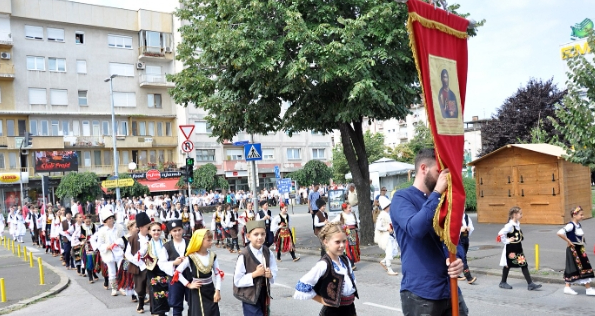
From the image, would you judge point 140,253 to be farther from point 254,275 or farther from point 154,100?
point 154,100

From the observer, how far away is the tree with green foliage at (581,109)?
10727mm

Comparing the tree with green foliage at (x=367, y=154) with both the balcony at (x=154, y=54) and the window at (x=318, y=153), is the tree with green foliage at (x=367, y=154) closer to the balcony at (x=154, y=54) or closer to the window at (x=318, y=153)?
the window at (x=318, y=153)

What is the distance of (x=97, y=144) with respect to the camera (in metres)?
50.6

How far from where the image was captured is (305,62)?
43.2ft

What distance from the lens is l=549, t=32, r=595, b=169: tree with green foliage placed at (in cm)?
1073

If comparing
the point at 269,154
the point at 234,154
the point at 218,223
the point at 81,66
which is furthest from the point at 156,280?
the point at 269,154

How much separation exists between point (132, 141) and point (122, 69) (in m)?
7.20

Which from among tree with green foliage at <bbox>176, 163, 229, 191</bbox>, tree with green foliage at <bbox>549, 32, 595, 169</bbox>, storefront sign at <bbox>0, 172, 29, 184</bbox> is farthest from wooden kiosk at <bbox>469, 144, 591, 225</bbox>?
storefront sign at <bbox>0, 172, 29, 184</bbox>

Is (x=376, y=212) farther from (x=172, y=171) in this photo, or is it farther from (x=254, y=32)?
(x=172, y=171)

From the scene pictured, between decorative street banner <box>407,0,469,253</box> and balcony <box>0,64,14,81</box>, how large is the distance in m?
49.8

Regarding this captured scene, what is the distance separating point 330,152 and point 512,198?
47738 mm

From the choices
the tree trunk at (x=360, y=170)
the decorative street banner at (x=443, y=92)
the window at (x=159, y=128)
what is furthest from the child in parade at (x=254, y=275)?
the window at (x=159, y=128)

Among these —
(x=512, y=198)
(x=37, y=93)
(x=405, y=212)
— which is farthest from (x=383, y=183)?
(x=37, y=93)

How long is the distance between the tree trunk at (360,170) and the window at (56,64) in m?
41.3
